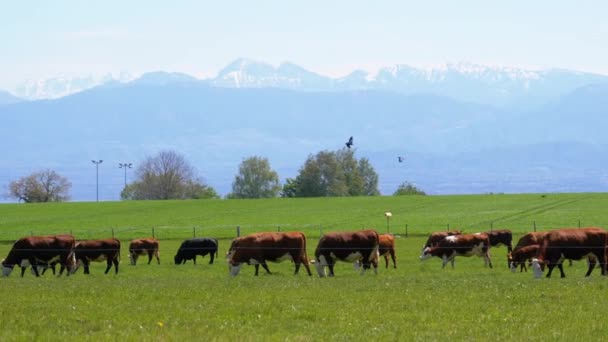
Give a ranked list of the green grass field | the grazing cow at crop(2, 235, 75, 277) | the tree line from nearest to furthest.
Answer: the green grass field
the grazing cow at crop(2, 235, 75, 277)
the tree line

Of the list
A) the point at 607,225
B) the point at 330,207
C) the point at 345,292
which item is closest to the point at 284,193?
the point at 330,207

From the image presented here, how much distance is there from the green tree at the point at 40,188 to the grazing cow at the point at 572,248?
154 metres

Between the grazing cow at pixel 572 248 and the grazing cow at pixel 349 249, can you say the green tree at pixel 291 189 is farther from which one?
the grazing cow at pixel 572 248

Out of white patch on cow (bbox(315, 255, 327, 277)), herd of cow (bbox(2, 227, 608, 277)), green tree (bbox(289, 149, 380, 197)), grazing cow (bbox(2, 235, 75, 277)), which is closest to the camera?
herd of cow (bbox(2, 227, 608, 277))

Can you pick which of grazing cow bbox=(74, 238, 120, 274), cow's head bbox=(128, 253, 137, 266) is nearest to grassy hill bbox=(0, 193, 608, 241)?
cow's head bbox=(128, 253, 137, 266)

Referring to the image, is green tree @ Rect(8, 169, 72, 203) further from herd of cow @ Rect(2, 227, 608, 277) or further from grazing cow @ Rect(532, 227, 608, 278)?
grazing cow @ Rect(532, 227, 608, 278)

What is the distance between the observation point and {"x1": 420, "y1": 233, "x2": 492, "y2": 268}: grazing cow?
42000 millimetres

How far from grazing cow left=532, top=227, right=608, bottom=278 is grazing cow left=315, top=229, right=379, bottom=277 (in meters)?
6.22

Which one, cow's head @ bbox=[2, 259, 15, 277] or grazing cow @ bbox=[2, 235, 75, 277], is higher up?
grazing cow @ bbox=[2, 235, 75, 277]

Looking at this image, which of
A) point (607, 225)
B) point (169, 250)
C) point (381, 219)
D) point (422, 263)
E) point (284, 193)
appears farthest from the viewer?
point (284, 193)

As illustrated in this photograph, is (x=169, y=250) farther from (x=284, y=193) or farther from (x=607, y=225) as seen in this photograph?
(x=284, y=193)

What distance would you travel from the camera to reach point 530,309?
69.4 ft

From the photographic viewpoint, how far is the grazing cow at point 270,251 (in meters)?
36.7

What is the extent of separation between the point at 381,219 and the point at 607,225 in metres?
20.7
